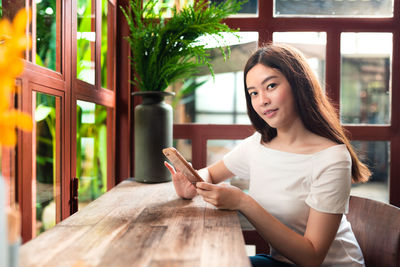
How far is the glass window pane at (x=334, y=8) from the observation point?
2055 mm

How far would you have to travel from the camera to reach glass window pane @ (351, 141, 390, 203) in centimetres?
207

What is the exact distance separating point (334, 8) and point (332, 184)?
1.40 metres

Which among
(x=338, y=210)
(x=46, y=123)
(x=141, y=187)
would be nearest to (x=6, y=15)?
(x=46, y=123)

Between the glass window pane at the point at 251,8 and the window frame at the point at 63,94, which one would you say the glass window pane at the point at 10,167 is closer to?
the window frame at the point at 63,94

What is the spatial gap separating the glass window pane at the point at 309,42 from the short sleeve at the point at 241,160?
805 mm

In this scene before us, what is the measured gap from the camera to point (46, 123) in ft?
3.98

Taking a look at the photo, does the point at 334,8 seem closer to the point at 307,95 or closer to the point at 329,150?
the point at 307,95

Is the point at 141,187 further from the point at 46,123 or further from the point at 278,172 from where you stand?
the point at 278,172

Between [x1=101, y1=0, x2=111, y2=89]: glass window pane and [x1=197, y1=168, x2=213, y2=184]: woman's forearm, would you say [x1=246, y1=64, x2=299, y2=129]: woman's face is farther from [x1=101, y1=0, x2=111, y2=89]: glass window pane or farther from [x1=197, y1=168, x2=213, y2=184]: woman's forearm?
[x1=101, y1=0, x2=111, y2=89]: glass window pane

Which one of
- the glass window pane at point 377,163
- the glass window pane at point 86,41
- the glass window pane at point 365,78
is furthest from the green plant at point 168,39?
the glass window pane at point 377,163

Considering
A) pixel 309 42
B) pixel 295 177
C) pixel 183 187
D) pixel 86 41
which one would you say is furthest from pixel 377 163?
pixel 86 41

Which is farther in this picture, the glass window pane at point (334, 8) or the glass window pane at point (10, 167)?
the glass window pane at point (334, 8)

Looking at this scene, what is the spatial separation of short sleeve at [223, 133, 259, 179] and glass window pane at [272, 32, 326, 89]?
0.81m

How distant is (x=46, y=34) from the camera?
122 cm
